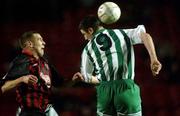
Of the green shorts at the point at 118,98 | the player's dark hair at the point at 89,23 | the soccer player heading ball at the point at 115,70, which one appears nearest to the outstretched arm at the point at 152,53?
the soccer player heading ball at the point at 115,70

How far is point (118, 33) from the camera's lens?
490 cm

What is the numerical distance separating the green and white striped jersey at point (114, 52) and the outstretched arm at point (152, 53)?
0.28 ft

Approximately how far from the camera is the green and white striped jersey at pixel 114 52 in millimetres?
4840

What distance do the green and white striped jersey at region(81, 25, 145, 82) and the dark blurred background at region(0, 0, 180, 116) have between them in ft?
9.98

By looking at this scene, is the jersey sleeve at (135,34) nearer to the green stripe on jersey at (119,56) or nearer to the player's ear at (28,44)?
the green stripe on jersey at (119,56)

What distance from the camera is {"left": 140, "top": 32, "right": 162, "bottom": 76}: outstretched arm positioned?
4434 millimetres

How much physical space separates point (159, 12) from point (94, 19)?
656 cm

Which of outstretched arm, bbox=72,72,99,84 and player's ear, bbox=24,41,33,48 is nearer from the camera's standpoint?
outstretched arm, bbox=72,72,99,84

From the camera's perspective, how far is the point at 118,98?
4777 millimetres

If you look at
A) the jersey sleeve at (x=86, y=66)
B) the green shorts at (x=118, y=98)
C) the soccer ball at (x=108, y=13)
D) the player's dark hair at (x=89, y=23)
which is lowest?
the green shorts at (x=118, y=98)

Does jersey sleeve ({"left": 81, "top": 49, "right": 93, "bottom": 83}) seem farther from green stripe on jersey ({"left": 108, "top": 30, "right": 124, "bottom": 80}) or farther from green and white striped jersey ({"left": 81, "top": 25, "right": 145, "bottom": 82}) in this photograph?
green stripe on jersey ({"left": 108, "top": 30, "right": 124, "bottom": 80})

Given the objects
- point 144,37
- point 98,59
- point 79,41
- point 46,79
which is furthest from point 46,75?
point 79,41

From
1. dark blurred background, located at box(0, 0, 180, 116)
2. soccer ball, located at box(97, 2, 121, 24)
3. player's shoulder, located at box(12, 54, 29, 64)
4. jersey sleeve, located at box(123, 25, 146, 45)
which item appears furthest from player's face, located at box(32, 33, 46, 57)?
dark blurred background, located at box(0, 0, 180, 116)

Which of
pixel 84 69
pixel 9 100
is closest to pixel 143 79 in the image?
pixel 9 100
